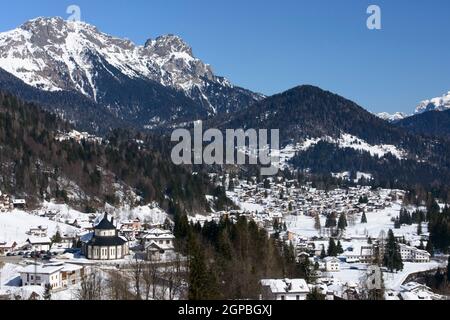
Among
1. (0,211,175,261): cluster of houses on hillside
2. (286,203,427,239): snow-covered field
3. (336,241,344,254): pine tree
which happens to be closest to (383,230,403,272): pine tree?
(336,241,344,254): pine tree

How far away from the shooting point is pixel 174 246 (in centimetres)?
5388

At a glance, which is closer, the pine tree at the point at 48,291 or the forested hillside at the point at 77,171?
the pine tree at the point at 48,291

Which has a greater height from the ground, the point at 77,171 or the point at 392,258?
the point at 77,171

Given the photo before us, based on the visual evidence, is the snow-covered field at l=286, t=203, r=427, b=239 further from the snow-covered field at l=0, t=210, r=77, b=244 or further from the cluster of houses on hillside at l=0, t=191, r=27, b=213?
the cluster of houses on hillside at l=0, t=191, r=27, b=213

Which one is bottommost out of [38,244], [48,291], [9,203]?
[48,291]

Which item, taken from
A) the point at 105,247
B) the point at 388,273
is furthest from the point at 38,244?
the point at 388,273

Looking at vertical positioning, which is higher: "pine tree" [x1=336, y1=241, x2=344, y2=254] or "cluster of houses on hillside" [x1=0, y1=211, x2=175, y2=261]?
"cluster of houses on hillside" [x1=0, y1=211, x2=175, y2=261]

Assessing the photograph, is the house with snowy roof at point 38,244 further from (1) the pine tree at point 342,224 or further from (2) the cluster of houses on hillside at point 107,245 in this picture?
(1) the pine tree at point 342,224

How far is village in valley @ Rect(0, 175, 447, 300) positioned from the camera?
39812 millimetres

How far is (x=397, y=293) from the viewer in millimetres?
48562

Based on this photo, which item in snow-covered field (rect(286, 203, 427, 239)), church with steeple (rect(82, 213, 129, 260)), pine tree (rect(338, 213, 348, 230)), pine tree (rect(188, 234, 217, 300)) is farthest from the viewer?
pine tree (rect(338, 213, 348, 230))

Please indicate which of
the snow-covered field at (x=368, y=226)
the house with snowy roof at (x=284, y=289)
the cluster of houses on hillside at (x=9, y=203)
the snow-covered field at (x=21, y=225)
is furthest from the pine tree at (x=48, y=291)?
the snow-covered field at (x=368, y=226)

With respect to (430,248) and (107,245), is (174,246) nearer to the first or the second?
(107,245)

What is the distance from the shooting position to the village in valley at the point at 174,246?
3981 cm
